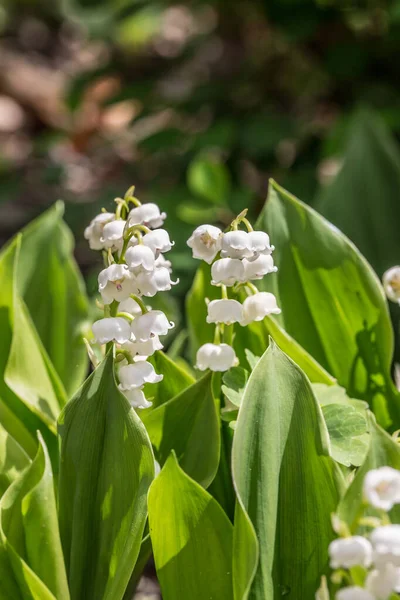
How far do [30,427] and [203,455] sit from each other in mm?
297

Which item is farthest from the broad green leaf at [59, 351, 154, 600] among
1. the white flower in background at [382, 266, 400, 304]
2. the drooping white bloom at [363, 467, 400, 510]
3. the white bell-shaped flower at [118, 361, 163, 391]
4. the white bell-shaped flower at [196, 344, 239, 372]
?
the white flower in background at [382, 266, 400, 304]

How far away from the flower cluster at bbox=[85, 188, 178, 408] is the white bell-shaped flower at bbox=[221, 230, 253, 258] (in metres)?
0.07

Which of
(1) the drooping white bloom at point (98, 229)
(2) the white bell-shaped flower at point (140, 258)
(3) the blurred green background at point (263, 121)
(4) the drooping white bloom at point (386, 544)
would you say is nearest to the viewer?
(4) the drooping white bloom at point (386, 544)

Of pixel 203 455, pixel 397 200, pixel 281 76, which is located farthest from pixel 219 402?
pixel 281 76

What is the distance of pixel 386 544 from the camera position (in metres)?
0.56

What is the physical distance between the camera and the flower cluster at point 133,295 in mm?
766

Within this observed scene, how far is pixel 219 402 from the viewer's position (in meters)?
0.97

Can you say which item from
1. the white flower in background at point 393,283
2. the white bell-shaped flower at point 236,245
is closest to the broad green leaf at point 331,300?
the white flower in background at point 393,283

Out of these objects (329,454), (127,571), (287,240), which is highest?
(287,240)

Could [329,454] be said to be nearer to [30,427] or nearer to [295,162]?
[30,427]

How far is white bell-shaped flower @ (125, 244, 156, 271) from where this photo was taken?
2.48 feet

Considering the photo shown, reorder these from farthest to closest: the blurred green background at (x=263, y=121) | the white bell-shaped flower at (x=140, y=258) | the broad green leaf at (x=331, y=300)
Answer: the blurred green background at (x=263, y=121)
the broad green leaf at (x=331, y=300)
the white bell-shaped flower at (x=140, y=258)

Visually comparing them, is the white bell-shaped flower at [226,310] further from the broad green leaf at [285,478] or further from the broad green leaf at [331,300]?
the broad green leaf at [331,300]

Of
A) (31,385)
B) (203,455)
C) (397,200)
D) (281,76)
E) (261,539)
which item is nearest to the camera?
(261,539)
